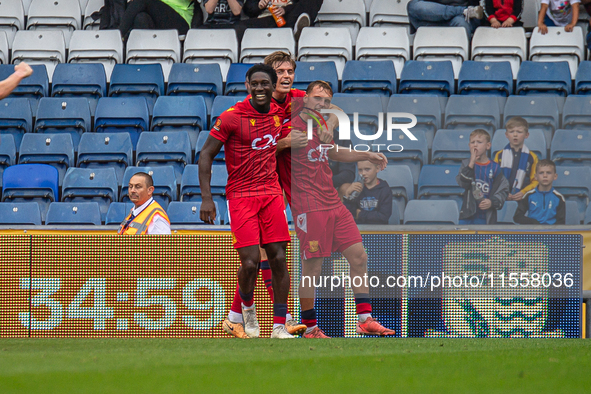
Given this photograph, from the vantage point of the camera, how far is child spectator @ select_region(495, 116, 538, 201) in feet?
16.1

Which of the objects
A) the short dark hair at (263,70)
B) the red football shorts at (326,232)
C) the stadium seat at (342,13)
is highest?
the stadium seat at (342,13)

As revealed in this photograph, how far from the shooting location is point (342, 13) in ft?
37.6

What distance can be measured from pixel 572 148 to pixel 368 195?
143 centimetres

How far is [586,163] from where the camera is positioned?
4992mm

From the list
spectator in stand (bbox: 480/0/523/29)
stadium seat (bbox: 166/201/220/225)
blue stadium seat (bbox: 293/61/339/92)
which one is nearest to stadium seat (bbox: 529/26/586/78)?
spectator in stand (bbox: 480/0/523/29)

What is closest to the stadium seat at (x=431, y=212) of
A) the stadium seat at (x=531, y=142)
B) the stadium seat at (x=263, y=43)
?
the stadium seat at (x=531, y=142)

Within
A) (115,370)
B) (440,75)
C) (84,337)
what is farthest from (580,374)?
(440,75)

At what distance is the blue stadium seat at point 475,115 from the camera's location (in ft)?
16.3

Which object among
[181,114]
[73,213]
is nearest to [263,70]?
[73,213]

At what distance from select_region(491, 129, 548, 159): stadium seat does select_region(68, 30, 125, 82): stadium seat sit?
7.33m

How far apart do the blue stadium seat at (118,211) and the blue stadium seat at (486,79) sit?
4.56 meters

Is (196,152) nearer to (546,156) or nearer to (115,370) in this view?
(546,156)

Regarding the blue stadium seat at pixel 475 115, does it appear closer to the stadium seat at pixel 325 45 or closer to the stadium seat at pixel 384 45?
the stadium seat at pixel 384 45

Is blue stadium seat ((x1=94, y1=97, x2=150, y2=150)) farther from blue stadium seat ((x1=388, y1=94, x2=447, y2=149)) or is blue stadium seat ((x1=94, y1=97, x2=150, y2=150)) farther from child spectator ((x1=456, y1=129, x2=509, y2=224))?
child spectator ((x1=456, y1=129, x2=509, y2=224))
